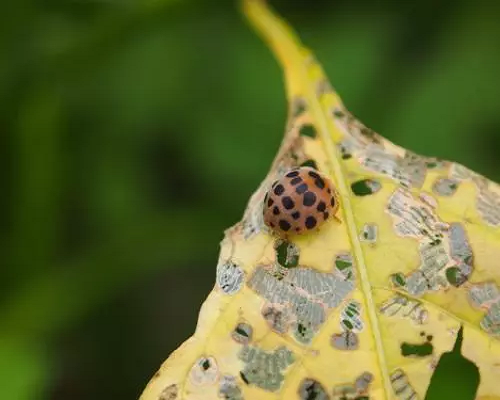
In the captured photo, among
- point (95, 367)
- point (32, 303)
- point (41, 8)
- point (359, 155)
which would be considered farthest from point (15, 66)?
point (359, 155)

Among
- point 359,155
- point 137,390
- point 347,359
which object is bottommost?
point 137,390

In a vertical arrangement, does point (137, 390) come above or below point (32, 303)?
below

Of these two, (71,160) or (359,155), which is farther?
(71,160)

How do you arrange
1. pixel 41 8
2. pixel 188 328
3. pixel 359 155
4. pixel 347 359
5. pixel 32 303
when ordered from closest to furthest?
pixel 347 359
pixel 359 155
pixel 32 303
pixel 41 8
pixel 188 328

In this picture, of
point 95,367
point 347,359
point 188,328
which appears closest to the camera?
point 347,359

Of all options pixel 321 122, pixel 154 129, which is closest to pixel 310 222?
pixel 321 122

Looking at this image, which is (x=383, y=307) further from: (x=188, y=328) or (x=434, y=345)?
(x=188, y=328)

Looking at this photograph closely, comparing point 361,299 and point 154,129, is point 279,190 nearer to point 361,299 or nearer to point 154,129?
point 361,299

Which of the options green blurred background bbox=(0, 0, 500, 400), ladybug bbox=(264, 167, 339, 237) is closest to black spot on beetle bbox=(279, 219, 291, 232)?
ladybug bbox=(264, 167, 339, 237)
